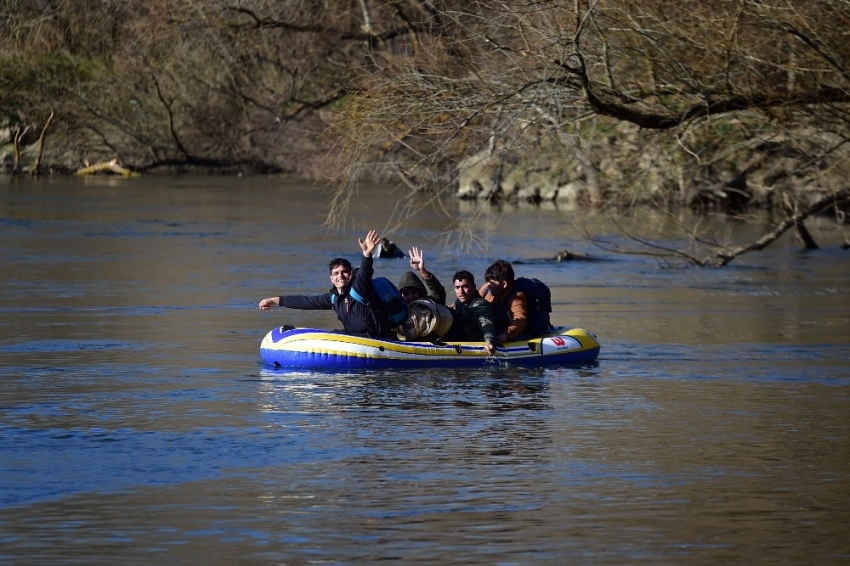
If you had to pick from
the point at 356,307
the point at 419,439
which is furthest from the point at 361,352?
the point at 419,439

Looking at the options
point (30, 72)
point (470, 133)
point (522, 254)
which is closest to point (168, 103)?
point (30, 72)

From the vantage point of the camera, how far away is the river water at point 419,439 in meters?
8.48

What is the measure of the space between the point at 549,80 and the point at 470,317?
14.2 feet

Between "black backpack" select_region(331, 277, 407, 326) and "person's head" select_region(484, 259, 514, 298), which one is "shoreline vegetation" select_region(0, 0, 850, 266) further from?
"black backpack" select_region(331, 277, 407, 326)

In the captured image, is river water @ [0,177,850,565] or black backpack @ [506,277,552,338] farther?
black backpack @ [506,277,552,338]

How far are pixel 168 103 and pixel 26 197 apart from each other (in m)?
13.2

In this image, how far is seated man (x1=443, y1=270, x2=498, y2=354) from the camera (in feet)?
47.3

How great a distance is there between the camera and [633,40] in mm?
18156

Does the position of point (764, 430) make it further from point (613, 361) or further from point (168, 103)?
point (168, 103)

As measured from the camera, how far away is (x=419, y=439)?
1116 centimetres

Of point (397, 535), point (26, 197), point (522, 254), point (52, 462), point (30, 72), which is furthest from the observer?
point (30, 72)

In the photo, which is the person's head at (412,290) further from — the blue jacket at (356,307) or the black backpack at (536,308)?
the black backpack at (536,308)

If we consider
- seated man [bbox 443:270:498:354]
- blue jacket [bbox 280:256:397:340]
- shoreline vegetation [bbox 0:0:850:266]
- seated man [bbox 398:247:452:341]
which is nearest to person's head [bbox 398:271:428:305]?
seated man [bbox 398:247:452:341]

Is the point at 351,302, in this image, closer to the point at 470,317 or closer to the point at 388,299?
the point at 388,299
